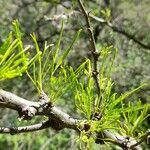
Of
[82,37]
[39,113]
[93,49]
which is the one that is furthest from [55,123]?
[82,37]

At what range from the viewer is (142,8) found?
8.67ft

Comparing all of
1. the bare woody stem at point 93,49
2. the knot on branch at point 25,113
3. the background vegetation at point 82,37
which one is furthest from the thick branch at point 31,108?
the background vegetation at point 82,37

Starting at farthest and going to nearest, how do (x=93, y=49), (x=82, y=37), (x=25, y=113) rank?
1. (x=82, y=37)
2. (x=93, y=49)
3. (x=25, y=113)

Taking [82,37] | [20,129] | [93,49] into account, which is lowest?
[20,129]

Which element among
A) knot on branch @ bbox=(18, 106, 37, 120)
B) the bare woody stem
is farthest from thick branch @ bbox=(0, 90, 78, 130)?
the bare woody stem

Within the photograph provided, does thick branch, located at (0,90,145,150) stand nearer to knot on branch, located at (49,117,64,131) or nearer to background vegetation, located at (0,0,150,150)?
knot on branch, located at (49,117,64,131)

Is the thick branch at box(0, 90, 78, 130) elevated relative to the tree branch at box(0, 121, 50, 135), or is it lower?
elevated

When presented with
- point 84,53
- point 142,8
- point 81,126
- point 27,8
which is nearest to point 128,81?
point 84,53

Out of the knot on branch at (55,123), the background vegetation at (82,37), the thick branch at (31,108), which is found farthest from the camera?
the background vegetation at (82,37)

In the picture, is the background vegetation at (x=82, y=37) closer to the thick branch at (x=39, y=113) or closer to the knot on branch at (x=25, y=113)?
the thick branch at (x=39, y=113)

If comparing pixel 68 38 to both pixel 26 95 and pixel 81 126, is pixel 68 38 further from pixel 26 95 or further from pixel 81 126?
pixel 81 126

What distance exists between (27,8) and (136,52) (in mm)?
841

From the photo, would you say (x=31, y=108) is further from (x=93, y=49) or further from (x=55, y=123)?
(x=93, y=49)

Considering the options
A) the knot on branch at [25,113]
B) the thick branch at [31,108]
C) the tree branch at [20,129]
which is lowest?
the tree branch at [20,129]
